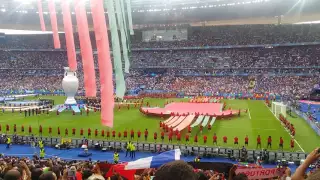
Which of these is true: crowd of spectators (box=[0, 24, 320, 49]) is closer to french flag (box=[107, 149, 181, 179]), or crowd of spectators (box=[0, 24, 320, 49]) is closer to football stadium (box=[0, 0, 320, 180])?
football stadium (box=[0, 0, 320, 180])

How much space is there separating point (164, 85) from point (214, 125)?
33708 mm

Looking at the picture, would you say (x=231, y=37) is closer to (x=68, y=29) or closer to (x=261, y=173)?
(x=68, y=29)

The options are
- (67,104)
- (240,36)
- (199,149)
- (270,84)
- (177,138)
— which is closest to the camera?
(199,149)

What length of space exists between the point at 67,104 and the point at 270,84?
114 feet

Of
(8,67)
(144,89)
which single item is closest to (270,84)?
(144,89)

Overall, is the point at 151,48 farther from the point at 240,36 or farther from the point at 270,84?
the point at 270,84

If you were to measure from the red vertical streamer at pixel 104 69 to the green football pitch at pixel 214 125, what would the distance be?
30.8 ft

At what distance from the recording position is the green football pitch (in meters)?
23.2

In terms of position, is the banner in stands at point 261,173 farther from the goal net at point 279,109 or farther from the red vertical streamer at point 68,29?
the goal net at point 279,109

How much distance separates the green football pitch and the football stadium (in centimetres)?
11

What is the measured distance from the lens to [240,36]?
68.1 m

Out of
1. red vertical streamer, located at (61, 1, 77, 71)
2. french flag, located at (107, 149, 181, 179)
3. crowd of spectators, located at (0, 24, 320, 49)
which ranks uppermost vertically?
crowd of spectators, located at (0, 24, 320, 49)

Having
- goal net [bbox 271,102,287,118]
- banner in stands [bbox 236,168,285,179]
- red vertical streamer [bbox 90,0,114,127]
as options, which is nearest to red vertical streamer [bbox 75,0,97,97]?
red vertical streamer [bbox 90,0,114,127]

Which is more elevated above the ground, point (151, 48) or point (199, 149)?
point (151, 48)
